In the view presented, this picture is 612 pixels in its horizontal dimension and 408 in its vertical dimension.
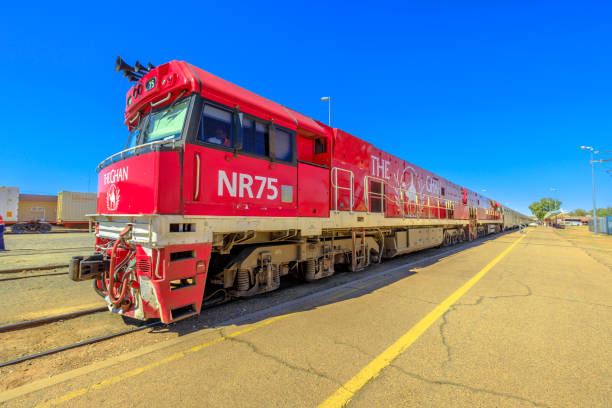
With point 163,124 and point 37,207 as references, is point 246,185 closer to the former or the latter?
point 163,124

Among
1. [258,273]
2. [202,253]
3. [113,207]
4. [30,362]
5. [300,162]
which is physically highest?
[300,162]

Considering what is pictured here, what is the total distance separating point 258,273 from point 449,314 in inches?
129

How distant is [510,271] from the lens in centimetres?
793

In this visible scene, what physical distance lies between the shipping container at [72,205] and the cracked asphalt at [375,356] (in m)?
28.5

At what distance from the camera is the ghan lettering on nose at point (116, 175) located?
3.97 metres

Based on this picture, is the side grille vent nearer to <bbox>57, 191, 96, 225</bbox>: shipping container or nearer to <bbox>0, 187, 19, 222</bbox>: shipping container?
<bbox>57, 191, 96, 225</bbox>: shipping container

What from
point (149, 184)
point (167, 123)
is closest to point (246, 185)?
point (149, 184)

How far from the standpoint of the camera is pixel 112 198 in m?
4.26

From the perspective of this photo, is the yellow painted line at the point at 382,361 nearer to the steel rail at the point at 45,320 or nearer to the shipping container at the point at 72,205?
the steel rail at the point at 45,320

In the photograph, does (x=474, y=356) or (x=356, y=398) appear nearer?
(x=356, y=398)

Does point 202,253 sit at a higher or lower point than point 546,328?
higher

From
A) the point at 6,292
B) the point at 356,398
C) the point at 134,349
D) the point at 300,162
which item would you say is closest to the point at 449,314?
the point at 356,398

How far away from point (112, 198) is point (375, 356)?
438 cm

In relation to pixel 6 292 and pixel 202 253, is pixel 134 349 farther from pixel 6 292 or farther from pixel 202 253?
pixel 6 292
